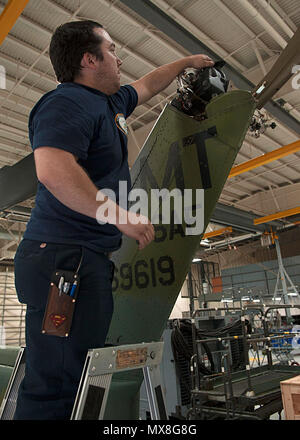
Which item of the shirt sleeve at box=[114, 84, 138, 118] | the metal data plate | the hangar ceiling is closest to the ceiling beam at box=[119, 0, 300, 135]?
the hangar ceiling

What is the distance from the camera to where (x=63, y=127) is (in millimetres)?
976

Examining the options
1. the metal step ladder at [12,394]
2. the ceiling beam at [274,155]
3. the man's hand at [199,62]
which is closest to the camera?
the metal step ladder at [12,394]

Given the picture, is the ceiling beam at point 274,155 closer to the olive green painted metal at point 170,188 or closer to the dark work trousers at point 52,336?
the olive green painted metal at point 170,188

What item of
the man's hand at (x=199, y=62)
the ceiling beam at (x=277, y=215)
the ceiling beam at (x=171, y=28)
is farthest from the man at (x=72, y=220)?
the ceiling beam at (x=277, y=215)

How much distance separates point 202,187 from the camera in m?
1.43

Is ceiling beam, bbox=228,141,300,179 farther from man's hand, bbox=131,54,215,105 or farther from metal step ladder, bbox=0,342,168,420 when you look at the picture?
metal step ladder, bbox=0,342,168,420

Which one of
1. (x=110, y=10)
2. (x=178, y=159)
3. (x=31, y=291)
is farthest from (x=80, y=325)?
(x=110, y=10)

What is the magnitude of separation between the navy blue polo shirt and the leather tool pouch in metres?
0.13

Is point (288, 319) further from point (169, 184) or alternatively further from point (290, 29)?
point (169, 184)

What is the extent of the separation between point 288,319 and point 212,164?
1107 centimetres

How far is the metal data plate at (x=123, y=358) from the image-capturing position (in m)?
0.85

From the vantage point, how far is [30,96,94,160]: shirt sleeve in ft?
3.13

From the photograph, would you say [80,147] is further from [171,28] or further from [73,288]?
[171,28]

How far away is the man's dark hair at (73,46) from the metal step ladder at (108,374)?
99cm
